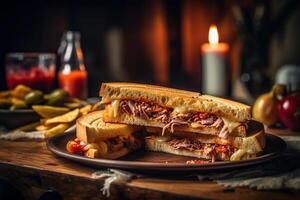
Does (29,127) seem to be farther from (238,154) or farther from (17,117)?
(238,154)

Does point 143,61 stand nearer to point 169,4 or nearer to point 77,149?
point 169,4

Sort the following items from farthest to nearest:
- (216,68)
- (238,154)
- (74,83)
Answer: (74,83)
(216,68)
(238,154)

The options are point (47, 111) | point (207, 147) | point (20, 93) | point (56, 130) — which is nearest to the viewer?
point (207, 147)

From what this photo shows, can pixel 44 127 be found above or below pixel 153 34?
below

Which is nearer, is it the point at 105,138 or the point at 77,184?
the point at 77,184

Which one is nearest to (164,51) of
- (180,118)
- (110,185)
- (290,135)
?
(290,135)

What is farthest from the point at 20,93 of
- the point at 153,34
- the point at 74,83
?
the point at 153,34

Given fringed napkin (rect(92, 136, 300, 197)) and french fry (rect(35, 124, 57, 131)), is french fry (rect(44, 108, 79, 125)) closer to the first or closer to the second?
french fry (rect(35, 124, 57, 131))
